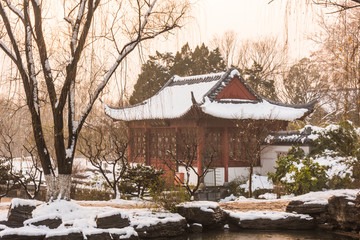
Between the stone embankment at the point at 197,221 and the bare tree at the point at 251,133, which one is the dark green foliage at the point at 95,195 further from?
the bare tree at the point at 251,133

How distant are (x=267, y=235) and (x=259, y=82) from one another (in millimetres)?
17268

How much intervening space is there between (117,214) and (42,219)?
111 cm

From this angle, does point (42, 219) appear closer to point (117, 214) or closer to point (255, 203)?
point (117, 214)

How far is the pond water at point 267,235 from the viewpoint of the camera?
25.6 ft

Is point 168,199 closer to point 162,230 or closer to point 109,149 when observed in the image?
point 162,230

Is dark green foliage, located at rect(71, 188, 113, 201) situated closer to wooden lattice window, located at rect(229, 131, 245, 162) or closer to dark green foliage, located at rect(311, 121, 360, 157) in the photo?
wooden lattice window, located at rect(229, 131, 245, 162)

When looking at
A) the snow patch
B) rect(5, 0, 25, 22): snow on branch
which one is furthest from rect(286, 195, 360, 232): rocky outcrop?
rect(5, 0, 25, 22): snow on branch

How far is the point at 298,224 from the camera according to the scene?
8.40 metres

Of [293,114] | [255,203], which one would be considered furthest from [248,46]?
[255,203]

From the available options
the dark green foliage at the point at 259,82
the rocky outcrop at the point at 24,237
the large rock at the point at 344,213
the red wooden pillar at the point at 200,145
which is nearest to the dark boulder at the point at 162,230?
the rocky outcrop at the point at 24,237

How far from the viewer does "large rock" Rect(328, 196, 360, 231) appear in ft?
25.6

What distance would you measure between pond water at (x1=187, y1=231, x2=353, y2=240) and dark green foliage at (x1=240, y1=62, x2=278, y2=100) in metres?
16.9

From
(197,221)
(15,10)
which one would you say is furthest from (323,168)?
(15,10)

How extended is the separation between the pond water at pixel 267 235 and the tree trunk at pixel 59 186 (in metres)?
2.18
